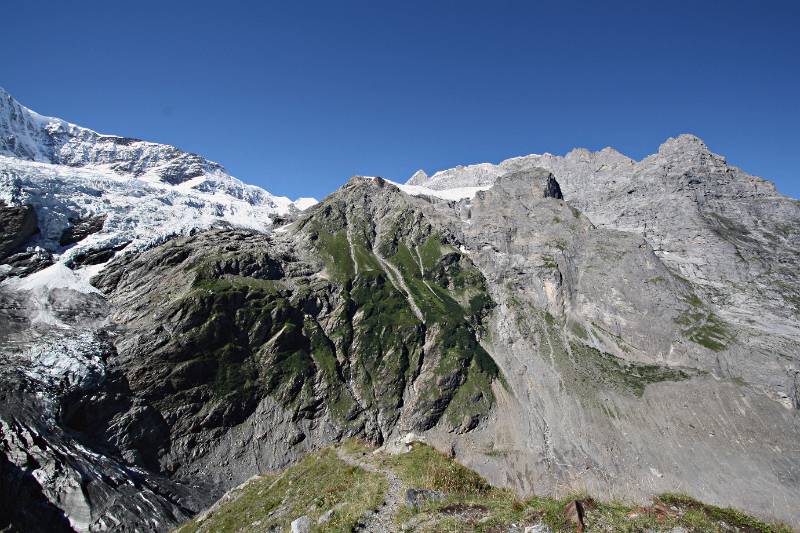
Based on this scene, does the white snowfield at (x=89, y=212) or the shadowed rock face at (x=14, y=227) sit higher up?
the white snowfield at (x=89, y=212)

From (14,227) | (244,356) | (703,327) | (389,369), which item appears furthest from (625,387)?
(14,227)

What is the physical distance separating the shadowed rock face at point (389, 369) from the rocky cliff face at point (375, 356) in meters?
0.61

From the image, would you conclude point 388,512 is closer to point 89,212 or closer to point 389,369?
point 389,369

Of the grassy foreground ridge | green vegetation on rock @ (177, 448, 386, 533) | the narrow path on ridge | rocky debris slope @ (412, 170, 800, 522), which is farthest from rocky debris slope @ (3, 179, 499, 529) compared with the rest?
the narrow path on ridge

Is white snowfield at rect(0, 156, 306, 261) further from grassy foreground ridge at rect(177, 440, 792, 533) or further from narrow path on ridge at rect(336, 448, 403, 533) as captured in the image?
narrow path on ridge at rect(336, 448, 403, 533)

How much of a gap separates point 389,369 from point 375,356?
6708mm

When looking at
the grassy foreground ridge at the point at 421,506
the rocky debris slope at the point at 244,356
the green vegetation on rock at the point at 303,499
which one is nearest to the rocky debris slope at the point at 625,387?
the rocky debris slope at the point at 244,356

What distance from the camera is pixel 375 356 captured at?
440 ft

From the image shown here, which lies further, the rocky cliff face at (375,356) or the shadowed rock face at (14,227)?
the shadowed rock face at (14,227)

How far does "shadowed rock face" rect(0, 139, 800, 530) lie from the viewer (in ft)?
264

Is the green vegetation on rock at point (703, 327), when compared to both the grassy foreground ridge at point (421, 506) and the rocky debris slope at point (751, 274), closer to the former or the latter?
the rocky debris slope at point (751, 274)

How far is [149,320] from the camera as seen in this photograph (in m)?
106

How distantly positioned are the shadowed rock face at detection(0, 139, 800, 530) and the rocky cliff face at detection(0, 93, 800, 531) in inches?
24.0

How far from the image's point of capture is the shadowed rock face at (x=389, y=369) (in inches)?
3169
